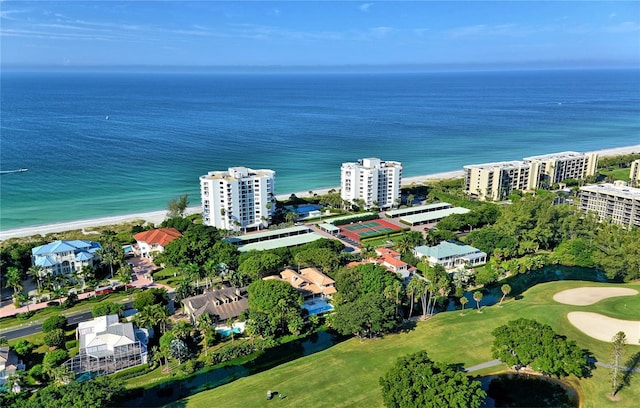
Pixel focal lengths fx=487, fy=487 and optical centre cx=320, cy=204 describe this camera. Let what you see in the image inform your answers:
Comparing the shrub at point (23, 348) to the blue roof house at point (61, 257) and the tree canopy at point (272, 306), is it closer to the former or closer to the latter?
the blue roof house at point (61, 257)

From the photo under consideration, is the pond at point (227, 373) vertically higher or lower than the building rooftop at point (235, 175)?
lower

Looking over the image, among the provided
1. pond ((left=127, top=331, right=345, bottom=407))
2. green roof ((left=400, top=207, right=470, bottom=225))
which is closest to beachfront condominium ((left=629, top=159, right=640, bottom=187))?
green roof ((left=400, top=207, right=470, bottom=225))

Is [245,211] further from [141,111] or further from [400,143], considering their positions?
[141,111]

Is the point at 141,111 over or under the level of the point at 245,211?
over

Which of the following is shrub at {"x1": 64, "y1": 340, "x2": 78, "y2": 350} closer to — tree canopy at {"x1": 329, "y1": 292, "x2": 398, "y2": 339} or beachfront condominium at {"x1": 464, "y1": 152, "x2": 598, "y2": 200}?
tree canopy at {"x1": 329, "y1": 292, "x2": 398, "y2": 339}

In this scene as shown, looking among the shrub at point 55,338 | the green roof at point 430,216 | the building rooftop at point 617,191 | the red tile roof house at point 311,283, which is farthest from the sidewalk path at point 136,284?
the building rooftop at point 617,191

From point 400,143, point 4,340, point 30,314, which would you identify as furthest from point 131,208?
point 400,143

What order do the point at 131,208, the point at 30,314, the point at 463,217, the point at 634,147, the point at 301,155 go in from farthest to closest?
the point at 634,147 < the point at 301,155 < the point at 131,208 < the point at 463,217 < the point at 30,314
